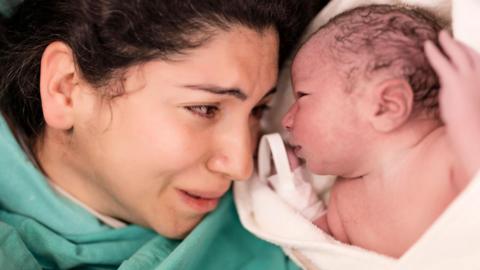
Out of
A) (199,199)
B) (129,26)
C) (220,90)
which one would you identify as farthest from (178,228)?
(129,26)

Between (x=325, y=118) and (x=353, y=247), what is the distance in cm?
29

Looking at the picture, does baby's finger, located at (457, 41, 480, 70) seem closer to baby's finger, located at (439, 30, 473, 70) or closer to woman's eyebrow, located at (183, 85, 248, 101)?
baby's finger, located at (439, 30, 473, 70)

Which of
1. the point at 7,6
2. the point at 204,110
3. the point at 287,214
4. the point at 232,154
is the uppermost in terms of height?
the point at 7,6

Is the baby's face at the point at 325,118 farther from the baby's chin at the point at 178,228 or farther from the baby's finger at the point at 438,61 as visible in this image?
the baby's chin at the point at 178,228

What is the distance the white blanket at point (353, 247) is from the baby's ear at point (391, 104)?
0.15 m

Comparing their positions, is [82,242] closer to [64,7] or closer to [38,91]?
[38,91]

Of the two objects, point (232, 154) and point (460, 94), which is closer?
point (460, 94)

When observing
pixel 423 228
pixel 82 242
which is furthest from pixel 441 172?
pixel 82 242

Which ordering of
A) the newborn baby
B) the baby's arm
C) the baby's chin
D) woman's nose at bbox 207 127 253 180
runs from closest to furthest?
the baby's arm < the newborn baby < woman's nose at bbox 207 127 253 180 < the baby's chin

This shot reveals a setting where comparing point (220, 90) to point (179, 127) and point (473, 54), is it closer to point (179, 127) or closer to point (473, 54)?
point (179, 127)

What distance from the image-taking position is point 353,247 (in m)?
1.30

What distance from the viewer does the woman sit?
1196mm

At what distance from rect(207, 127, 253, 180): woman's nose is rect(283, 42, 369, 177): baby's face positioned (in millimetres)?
119

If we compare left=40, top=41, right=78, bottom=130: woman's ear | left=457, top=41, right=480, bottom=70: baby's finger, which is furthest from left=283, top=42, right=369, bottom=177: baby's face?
left=40, top=41, right=78, bottom=130: woman's ear
